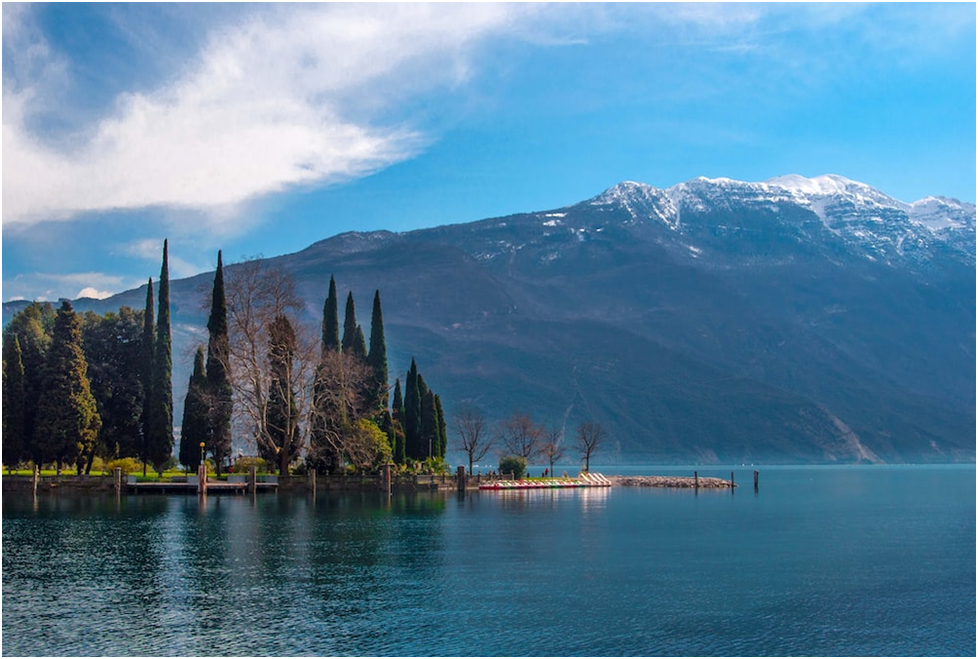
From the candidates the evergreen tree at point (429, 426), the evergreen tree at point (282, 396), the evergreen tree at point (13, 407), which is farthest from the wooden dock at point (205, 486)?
the evergreen tree at point (429, 426)

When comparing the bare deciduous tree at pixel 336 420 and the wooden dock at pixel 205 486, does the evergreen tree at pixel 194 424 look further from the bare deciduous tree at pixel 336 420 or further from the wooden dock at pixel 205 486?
the bare deciduous tree at pixel 336 420

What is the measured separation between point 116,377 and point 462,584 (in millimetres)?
56852

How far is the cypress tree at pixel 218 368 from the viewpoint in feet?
253

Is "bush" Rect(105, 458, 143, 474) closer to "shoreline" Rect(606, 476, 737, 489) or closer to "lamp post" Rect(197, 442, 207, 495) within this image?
"lamp post" Rect(197, 442, 207, 495)

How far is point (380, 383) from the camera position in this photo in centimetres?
9131

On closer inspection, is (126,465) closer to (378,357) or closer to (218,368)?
(218,368)

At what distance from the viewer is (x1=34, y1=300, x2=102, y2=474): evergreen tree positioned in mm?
74375

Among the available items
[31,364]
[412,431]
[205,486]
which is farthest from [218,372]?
[412,431]

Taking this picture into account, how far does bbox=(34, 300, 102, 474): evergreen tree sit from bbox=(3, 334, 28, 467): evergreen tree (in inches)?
68.3

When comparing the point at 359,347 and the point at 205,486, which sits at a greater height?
the point at 359,347

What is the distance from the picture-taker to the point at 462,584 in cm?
3738

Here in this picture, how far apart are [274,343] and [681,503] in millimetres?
35987

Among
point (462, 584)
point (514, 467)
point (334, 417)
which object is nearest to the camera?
point (462, 584)

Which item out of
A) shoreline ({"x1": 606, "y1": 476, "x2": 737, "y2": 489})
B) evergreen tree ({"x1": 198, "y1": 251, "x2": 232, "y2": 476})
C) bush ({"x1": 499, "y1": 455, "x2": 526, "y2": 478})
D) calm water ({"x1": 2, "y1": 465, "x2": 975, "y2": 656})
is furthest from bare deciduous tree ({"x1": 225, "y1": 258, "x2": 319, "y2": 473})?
shoreline ({"x1": 606, "y1": 476, "x2": 737, "y2": 489})
